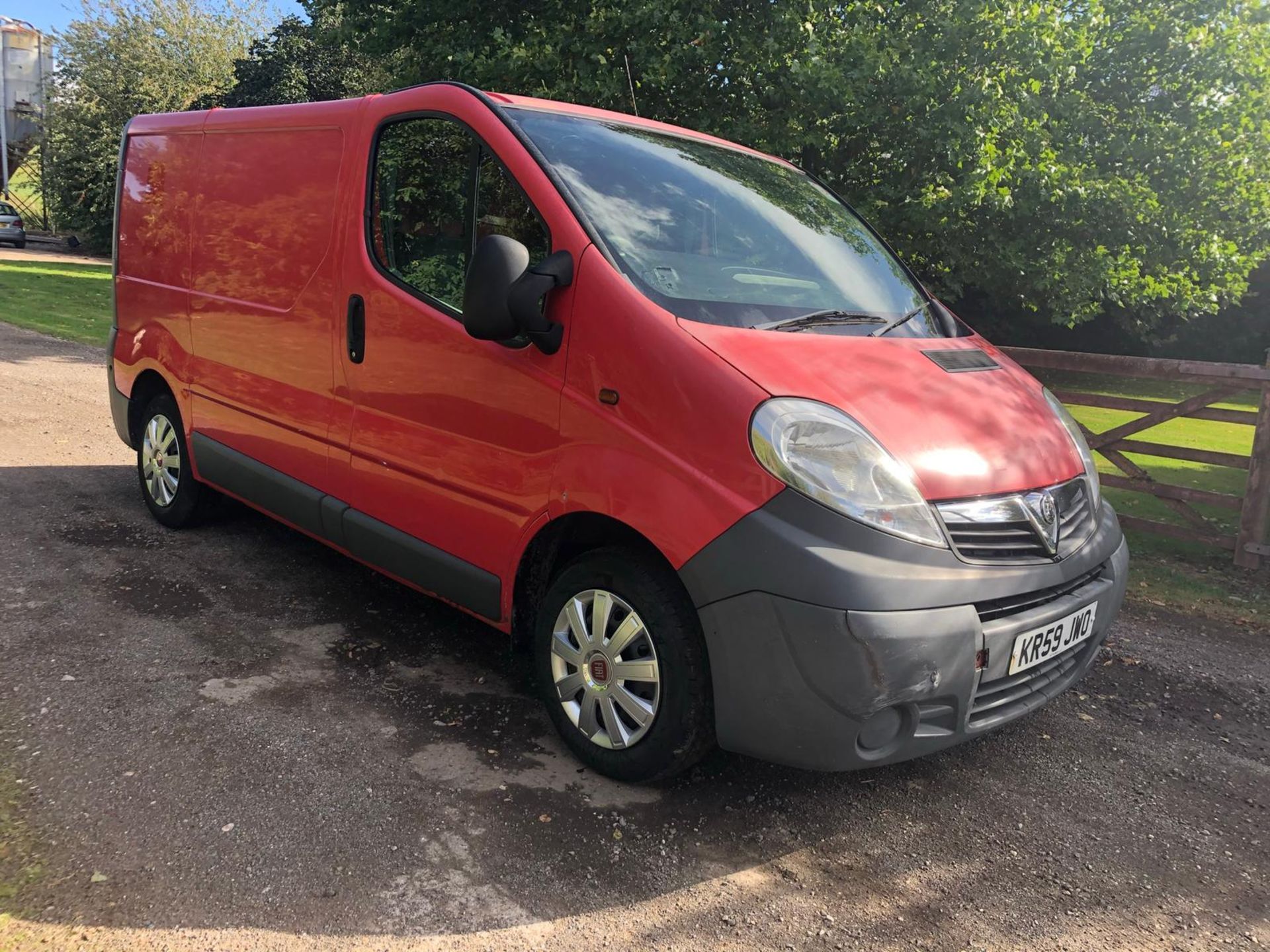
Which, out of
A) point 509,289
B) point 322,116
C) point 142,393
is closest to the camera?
point 509,289

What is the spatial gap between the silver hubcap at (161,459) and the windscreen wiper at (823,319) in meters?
3.67

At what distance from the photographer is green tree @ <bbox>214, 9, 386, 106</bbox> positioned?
32.1 m

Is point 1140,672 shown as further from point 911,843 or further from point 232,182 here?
point 232,182

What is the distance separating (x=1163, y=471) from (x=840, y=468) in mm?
10008

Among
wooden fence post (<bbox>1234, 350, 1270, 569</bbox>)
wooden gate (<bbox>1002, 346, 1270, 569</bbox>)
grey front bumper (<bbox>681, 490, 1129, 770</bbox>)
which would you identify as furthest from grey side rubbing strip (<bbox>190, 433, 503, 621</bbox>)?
wooden fence post (<bbox>1234, 350, 1270, 569</bbox>)

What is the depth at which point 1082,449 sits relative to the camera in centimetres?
353

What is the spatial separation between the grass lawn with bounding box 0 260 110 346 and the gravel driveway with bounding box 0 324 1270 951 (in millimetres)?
11410

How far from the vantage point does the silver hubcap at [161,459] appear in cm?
547

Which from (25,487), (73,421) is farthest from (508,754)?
(73,421)

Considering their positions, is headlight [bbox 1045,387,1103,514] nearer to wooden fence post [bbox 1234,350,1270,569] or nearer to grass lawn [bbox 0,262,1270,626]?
grass lawn [bbox 0,262,1270,626]

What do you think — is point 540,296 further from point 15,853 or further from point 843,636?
point 15,853

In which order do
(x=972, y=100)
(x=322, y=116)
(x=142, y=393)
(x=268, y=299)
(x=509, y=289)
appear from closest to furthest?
(x=509, y=289)
(x=322, y=116)
(x=268, y=299)
(x=142, y=393)
(x=972, y=100)

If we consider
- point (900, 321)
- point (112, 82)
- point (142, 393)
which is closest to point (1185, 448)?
point (900, 321)

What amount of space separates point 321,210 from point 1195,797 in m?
4.03
